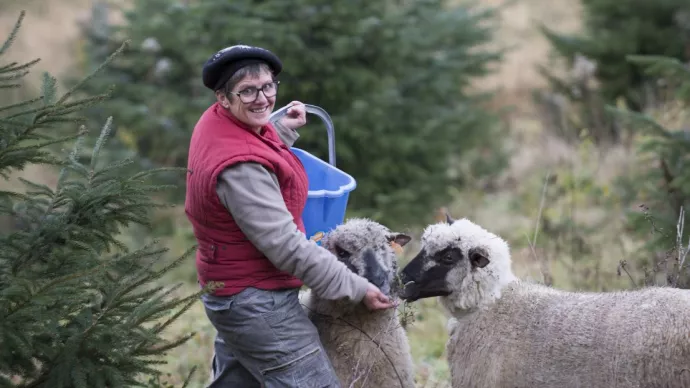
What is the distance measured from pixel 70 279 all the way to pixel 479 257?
180 centimetres

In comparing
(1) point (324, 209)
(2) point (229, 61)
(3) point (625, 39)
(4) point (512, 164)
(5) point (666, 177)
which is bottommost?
(4) point (512, 164)

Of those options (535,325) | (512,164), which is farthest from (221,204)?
(512,164)

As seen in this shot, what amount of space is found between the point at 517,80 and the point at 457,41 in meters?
7.10

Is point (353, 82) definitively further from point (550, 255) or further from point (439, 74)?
point (550, 255)

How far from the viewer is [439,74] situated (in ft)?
30.3

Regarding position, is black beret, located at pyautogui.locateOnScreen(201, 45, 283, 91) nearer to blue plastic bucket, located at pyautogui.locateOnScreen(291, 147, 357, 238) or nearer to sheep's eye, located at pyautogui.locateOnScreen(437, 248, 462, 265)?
blue plastic bucket, located at pyautogui.locateOnScreen(291, 147, 357, 238)

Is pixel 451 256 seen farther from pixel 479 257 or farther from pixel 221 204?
pixel 221 204

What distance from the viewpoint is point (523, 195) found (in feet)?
35.9

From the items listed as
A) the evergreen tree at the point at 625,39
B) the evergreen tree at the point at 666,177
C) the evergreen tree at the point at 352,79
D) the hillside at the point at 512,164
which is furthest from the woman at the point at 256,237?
the evergreen tree at the point at 625,39

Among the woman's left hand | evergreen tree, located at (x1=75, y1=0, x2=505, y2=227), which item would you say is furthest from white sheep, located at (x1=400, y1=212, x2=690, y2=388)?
evergreen tree, located at (x1=75, y1=0, x2=505, y2=227)

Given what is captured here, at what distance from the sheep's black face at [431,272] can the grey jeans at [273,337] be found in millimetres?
537

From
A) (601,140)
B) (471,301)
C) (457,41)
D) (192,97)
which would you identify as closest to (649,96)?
(601,140)

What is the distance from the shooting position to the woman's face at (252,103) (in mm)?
3182

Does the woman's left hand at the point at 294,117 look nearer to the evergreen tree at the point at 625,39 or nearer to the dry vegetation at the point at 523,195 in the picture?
the dry vegetation at the point at 523,195
